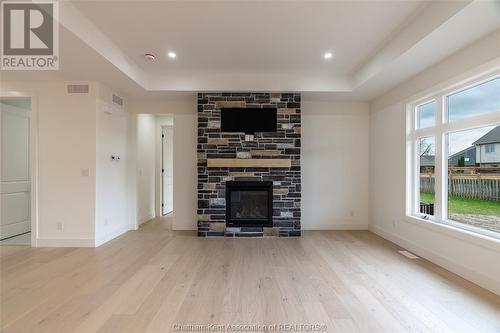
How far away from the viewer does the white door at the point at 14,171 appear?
4312mm

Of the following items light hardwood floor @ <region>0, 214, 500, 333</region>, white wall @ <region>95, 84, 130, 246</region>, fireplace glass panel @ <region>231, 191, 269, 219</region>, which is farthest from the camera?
fireplace glass panel @ <region>231, 191, 269, 219</region>

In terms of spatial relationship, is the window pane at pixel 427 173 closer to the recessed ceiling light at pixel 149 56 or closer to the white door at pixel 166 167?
the recessed ceiling light at pixel 149 56

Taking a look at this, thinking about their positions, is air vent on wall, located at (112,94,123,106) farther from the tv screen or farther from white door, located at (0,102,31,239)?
the tv screen

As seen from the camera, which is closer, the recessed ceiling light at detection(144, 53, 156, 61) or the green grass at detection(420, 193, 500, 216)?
the green grass at detection(420, 193, 500, 216)

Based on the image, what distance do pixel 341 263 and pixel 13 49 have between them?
4943 millimetres

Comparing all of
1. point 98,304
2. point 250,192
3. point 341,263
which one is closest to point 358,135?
point 250,192

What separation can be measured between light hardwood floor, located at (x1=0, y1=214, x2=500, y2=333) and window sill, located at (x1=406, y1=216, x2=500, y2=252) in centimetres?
47

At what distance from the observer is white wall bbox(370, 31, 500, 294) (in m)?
2.56

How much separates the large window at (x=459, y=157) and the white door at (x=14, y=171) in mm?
7018

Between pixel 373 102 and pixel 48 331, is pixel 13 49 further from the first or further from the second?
pixel 373 102

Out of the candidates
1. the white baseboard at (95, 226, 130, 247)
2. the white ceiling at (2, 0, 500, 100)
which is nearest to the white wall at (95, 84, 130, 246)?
the white baseboard at (95, 226, 130, 247)

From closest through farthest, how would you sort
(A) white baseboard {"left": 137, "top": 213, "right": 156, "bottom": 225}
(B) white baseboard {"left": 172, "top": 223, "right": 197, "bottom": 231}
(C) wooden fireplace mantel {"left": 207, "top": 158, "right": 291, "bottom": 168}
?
(C) wooden fireplace mantel {"left": 207, "top": 158, "right": 291, "bottom": 168} → (B) white baseboard {"left": 172, "top": 223, "right": 197, "bottom": 231} → (A) white baseboard {"left": 137, "top": 213, "right": 156, "bottom": 225}

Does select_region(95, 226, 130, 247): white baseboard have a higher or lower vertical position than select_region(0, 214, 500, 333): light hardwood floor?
higher

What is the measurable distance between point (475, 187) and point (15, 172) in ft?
24.1
